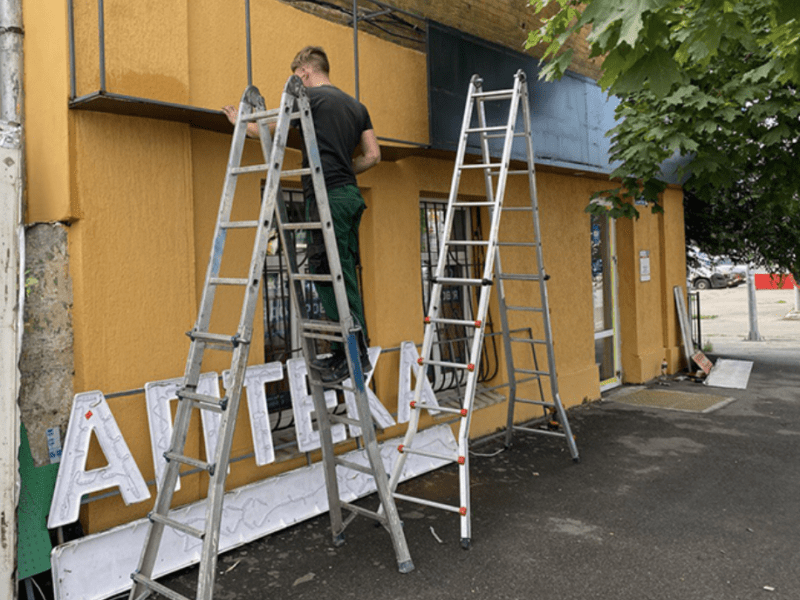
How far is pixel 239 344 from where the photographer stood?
9.70 ft

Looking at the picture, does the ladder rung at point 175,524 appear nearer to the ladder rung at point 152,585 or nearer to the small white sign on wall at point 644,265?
the ladder rung at point 152,585

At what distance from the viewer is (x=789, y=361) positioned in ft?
38.7

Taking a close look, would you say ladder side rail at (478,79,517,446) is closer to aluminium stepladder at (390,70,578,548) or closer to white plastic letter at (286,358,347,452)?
aluminium stepladder at (390,70,578,548)

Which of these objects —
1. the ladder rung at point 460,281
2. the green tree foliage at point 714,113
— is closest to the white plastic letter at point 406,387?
the ladder rung at point 460,281

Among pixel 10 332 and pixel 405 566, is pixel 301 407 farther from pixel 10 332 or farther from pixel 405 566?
pixel 10 332

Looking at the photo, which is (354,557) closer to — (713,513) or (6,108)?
(713,513)

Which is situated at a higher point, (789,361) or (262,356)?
(262,356)

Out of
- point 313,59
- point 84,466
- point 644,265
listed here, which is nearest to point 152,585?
point 84,466

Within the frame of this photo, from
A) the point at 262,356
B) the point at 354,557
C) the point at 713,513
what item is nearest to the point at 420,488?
the point at 354,557

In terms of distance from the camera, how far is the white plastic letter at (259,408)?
439 cm

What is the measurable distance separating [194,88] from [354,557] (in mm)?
3159

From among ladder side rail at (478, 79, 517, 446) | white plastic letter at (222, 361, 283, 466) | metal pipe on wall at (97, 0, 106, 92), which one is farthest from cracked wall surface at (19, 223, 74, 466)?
ladder side rail at (478, 79, 517, 446)

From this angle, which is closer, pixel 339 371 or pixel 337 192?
pixel 337 192

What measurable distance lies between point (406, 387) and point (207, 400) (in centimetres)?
275
